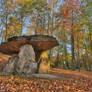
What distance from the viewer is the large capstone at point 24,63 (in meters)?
9.55

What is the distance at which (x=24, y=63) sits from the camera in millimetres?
9906

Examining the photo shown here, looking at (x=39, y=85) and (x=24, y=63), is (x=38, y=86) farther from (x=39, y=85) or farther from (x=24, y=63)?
(x=24, y=63)

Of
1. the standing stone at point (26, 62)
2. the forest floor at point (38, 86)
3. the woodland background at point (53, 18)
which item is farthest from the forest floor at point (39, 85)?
the woodland background at point (53, 18)

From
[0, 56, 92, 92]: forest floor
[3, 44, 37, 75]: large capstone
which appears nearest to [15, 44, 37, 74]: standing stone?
[3, 44, 37, 75]: large capstone

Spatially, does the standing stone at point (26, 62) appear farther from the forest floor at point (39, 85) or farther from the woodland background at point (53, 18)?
the woodland background at point (53, 18)

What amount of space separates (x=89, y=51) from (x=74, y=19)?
28.4 ft

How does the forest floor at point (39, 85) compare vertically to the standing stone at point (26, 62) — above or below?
below

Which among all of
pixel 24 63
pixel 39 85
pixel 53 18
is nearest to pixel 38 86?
pixel 39 85

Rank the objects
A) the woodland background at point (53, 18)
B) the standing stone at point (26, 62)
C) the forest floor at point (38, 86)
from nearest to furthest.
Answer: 1. the forest floor at point (38, 86)
2. the standing stone at point (26, 62)
3. the woodland background at point (53, 18)

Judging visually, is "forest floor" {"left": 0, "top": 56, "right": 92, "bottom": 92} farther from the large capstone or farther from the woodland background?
the woodland background

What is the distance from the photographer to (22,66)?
32.0 ft

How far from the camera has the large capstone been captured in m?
9.55

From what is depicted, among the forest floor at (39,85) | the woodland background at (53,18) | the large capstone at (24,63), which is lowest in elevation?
the forest floor at (39,85)

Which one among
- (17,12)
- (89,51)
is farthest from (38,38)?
(89,51)
